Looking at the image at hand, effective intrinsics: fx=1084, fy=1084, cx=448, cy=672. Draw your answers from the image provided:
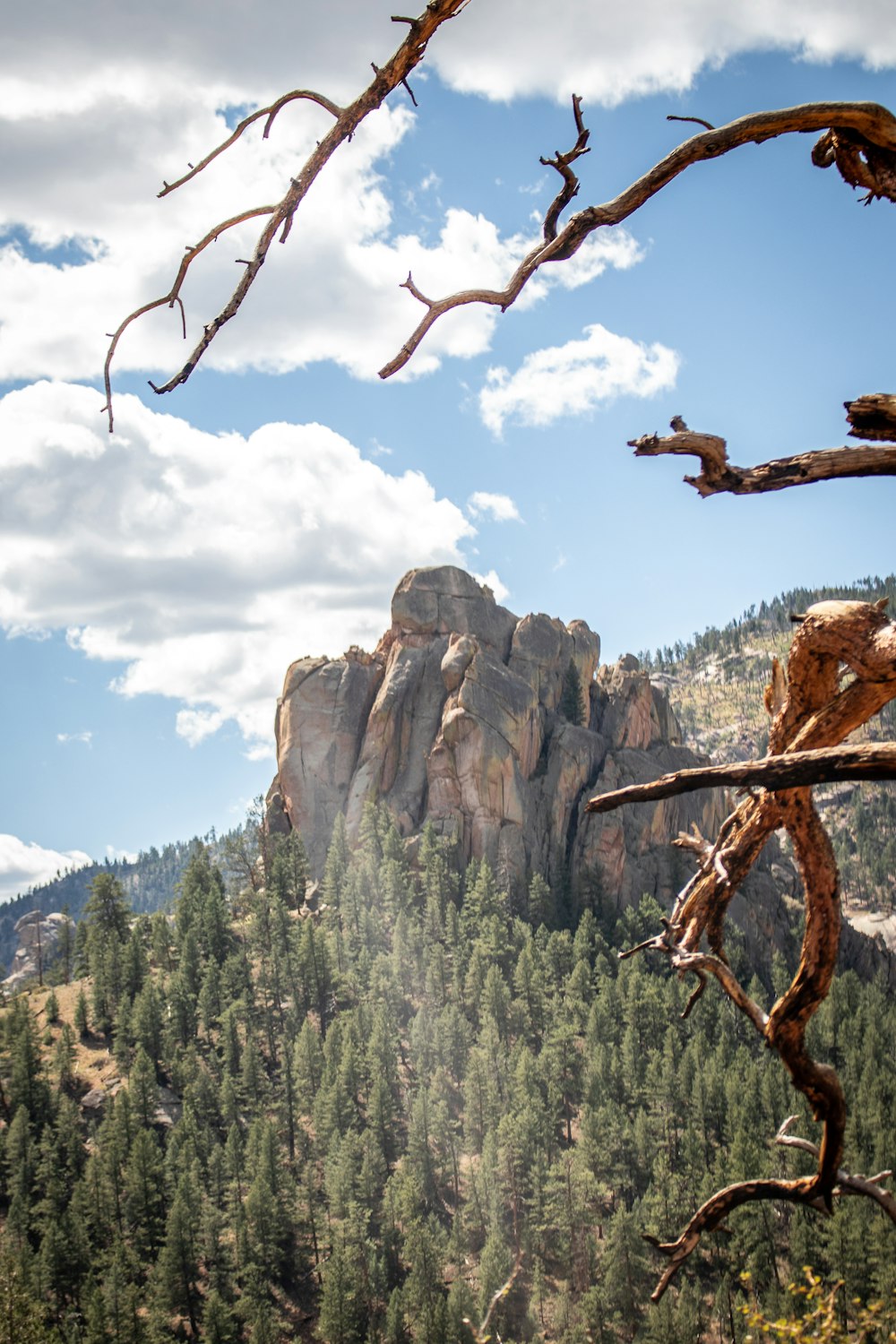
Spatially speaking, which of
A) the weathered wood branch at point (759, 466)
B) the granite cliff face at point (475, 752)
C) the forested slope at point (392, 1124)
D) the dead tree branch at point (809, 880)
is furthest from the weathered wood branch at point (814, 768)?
the granite cliff face at point (475, 752)

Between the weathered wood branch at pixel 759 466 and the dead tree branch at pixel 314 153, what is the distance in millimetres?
2073

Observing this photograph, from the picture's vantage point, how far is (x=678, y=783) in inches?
189

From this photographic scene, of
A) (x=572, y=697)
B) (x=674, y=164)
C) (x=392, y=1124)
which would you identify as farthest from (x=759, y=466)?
(x=572, y=697)

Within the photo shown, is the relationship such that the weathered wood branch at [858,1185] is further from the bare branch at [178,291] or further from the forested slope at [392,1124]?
the forested slope at [392,1124]

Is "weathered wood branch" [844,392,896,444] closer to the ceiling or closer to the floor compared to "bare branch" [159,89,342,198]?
closer to the floor

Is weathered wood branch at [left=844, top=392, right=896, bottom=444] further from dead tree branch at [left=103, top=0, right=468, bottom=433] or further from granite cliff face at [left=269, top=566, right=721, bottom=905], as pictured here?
granite cliff face at [left=269, top=566, right=721, bottom=905]

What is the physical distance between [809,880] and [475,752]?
254ft

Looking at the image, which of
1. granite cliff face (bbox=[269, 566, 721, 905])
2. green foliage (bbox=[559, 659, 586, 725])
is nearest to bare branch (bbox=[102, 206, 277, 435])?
granite cliff face (bbox=[269, 566, 721, 905])

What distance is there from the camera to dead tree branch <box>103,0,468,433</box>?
16.2 feet

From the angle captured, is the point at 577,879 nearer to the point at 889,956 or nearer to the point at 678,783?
the point at 889,956

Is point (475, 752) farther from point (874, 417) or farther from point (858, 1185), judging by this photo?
point (874, 417)

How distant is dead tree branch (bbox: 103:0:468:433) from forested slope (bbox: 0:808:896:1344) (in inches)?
1868

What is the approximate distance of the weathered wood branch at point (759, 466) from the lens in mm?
5457

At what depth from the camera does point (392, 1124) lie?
63.9 m
